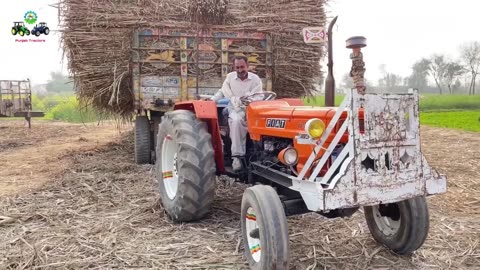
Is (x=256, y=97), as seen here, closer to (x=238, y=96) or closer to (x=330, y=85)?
(x=238, y=96)

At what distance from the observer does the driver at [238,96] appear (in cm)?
390

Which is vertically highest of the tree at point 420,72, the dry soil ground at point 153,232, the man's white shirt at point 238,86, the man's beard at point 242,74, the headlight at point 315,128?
the tree at point 420,72

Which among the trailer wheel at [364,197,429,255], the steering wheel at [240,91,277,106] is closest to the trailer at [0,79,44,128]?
the steering wheel at [240,91,277,106]

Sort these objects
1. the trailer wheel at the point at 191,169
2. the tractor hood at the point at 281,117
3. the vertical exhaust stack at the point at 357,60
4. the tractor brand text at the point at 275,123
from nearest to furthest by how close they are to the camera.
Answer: the tractor hood at the point at 281,117, the tractor brand text at the point at 275,123, the vertical exhaust stack at the point at 357,60, the trailer wheel at the point at 191,169

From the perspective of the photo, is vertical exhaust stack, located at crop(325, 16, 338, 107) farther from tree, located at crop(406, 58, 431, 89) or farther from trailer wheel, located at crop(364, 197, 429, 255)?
tree, located at crop(406, 58, 431, 89)

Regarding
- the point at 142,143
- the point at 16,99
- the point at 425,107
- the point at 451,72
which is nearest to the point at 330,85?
the point at 142,143

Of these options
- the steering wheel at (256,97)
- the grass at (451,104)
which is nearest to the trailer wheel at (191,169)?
the steering wheel at (256,97)

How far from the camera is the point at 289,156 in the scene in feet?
10.3

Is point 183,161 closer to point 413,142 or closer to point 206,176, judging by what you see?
point 206,176

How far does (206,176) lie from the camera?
3.72m

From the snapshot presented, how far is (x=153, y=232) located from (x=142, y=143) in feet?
11.3

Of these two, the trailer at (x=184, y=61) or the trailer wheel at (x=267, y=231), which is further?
the trailer at (x=184, y=61)

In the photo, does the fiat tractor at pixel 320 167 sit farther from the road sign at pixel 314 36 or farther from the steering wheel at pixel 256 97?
the road sign at pixel 314 36

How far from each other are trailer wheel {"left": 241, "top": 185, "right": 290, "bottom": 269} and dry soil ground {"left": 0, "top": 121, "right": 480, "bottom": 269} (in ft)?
1.03
